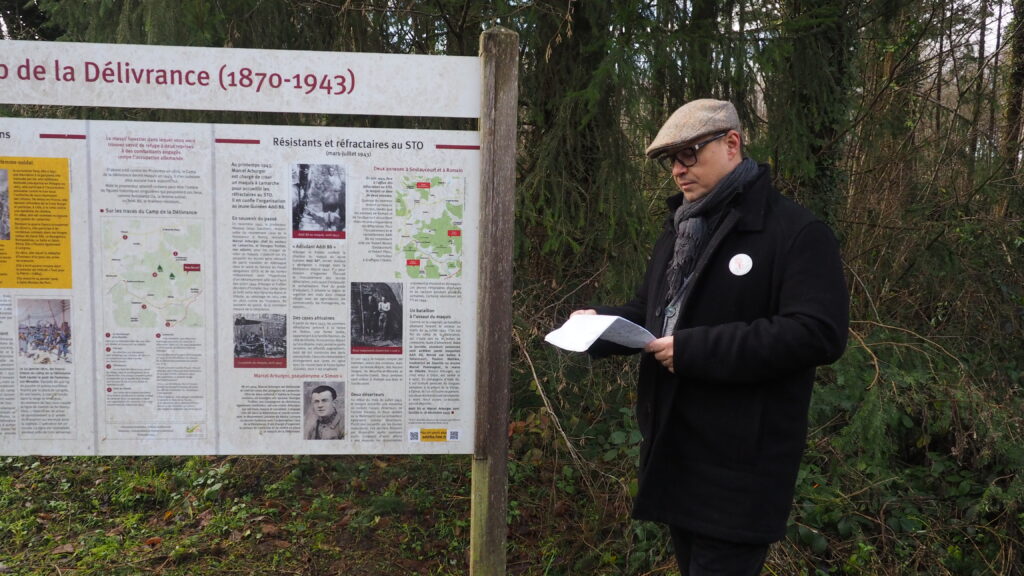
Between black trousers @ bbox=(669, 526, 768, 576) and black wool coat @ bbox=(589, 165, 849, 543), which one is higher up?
black wool coat @ bbox=(589, 165, 849, 543)

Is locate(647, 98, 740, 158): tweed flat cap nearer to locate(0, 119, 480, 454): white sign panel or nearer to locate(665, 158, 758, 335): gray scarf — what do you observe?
locate(665, 158, 758, 335): gray scarf

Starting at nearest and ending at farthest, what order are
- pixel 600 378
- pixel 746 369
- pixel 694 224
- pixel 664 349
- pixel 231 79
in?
pixel 746 369 < pixel 664 349 < pixel 694 224 < pixel 231 79 < pixel 600 378

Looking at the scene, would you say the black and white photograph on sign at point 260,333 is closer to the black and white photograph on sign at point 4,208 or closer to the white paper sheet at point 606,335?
the black and white photograph on sign at point 4,208

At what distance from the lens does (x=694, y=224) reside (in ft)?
7.86

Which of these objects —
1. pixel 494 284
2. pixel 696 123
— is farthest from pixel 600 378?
pixel 696 123

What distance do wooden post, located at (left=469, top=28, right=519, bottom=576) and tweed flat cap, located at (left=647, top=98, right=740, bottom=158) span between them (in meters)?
0.73

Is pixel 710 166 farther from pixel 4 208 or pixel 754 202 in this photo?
pixel 4 208

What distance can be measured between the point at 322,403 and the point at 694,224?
1594mm

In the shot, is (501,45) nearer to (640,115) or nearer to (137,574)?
(640,115)

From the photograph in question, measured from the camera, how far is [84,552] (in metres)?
4.06

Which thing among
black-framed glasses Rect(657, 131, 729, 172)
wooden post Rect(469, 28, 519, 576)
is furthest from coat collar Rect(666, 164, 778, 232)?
wooden post Rect(469, 28, 519, 576)

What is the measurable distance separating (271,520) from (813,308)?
11.9 feet

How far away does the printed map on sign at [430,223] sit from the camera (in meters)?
2.88

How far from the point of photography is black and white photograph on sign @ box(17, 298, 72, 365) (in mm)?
2871
